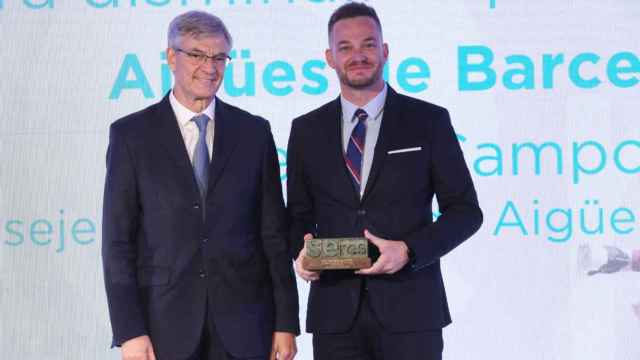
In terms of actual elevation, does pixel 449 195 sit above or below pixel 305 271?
above

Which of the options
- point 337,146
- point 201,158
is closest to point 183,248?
point 201,158

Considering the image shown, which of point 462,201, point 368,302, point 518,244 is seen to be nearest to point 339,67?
point 462,201

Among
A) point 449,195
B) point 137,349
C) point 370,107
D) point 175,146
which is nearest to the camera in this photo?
point 137,349

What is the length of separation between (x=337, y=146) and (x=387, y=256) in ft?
1.50

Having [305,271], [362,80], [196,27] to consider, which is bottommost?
[305,271]

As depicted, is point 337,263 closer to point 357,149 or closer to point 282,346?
point 282,346

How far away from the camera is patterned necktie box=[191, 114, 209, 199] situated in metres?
2.78

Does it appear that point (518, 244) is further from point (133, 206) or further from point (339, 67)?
point (133, 206)

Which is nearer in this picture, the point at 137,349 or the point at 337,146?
the point at 137,349

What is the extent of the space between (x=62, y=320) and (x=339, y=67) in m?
2.19

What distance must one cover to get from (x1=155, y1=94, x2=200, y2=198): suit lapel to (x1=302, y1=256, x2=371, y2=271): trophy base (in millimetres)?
407

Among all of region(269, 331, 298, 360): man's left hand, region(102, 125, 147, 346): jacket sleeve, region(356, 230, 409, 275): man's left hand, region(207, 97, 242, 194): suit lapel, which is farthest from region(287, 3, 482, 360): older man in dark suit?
region(102, 125, 147, 346): jacket sleeve

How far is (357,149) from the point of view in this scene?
9.66ft

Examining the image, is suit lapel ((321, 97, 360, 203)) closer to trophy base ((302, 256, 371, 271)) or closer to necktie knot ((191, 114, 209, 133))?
trophy base ((302, 256, 371, 271))
